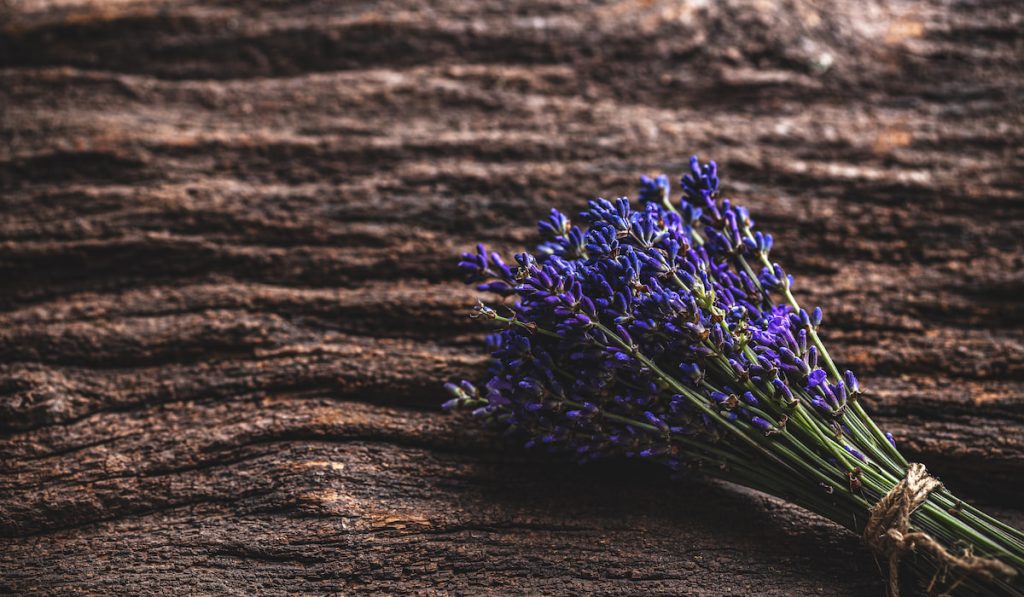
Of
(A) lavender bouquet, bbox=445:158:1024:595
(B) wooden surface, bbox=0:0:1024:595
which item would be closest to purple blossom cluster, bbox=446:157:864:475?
(A) lavender bouquet, bbox=445:158:1024:595

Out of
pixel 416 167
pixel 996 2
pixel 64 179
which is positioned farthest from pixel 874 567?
pixel 64 179

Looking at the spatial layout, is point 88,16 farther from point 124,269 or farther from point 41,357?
point 41,357

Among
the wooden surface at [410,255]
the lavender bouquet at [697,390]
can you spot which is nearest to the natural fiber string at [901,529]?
the lavender bouquet at [697,390]

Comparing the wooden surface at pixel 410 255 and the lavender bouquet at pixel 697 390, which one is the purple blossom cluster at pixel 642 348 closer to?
the lavender bouquet at pixel 697 390

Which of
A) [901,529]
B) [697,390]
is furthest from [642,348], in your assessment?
[901,529]

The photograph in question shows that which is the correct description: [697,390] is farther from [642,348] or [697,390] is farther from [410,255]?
[410,255]

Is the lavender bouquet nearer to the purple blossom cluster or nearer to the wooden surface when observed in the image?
the purple blossom cluster

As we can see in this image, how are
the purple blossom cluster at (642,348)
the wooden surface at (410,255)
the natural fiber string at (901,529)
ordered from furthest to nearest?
the wooden surface at (410,255) → the purple blossom cluster at (642,348) → the natural fiber string at (901,529)

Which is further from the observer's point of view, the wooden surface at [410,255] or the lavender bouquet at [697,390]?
the wooden surface at [410,255]
